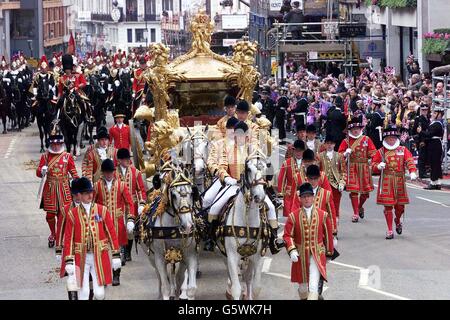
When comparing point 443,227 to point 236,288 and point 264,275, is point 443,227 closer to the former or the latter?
point 264,275

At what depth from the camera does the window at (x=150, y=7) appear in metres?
145

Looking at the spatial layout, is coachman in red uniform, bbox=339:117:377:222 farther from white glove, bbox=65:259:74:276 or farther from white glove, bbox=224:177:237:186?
white glove, bbox=65:259:74:276

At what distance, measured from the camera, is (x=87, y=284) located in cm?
1675

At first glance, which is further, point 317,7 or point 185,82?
point 317,7

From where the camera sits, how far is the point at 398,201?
77.7ft

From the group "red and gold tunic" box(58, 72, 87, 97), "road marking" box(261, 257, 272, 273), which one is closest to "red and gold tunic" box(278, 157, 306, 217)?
"road marking" box(261, 257, 272, 273)

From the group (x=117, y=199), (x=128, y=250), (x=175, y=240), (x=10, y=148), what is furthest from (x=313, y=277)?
(x=10, y=148)

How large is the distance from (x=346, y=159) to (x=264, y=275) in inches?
218

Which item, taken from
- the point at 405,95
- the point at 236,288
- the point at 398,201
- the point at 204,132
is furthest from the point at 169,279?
the point at 405,95

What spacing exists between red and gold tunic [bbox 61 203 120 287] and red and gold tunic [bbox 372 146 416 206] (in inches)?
304

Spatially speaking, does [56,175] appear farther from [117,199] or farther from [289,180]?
[289,180]

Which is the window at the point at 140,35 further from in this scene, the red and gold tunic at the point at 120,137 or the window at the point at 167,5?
the red and gold tunic at the point at 120,137

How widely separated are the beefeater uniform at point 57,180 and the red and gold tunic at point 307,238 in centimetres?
608

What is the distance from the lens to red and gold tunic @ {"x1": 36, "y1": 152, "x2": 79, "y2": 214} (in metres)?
22.5
